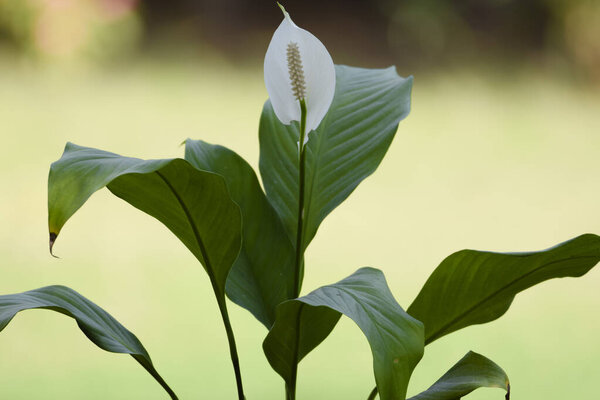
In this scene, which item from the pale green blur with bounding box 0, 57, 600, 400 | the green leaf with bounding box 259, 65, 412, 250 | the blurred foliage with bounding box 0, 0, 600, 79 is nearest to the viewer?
the green leaf with bounding box 259, 65, 412, 250

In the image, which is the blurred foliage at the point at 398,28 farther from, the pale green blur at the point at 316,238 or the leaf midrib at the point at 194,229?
the leaf midrib at the point at 194,229

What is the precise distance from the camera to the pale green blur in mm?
1729

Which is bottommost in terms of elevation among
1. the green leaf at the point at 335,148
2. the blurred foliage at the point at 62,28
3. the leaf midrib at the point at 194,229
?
the leaf midrib at the point at 194,229

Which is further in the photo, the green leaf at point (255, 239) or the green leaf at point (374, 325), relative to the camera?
the green leaf at point (255, 239)

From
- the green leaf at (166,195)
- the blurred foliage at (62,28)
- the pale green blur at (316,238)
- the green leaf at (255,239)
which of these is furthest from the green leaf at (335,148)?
the blurred foliage at (62,28)

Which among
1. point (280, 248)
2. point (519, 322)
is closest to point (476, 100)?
point (519, 322)

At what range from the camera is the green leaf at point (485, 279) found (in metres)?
0.69

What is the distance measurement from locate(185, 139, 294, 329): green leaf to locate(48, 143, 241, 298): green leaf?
0.09 meters

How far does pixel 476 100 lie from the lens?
2787 millimetres

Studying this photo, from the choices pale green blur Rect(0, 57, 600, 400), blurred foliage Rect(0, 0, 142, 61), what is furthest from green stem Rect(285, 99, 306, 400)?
blurred foliage Rect(0, 0, 142, 61)

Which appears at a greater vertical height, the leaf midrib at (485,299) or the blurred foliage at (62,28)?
the blurred foliage at (62,28)

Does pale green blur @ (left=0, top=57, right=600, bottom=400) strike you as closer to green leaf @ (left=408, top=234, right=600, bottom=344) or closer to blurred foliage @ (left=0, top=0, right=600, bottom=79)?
blurred foliage @ (left=0, top=0, right=600, bottom=79)

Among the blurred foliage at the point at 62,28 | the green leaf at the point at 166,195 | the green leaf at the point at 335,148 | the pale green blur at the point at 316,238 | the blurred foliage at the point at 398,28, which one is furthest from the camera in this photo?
the blurred foliage at the point at 398,28

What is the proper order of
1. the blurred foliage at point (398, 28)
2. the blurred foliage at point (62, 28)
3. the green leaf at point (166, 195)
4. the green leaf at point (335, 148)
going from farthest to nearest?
the blurred foliage at point (398, 28)
the blurred foliage at point (62, 28)
the green leaf at point (335, 148)
the green leaf at point (166, 195)
